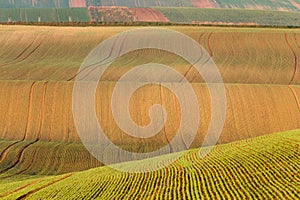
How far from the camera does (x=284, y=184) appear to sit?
729 inches

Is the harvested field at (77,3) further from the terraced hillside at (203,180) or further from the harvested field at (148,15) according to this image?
the terraced hillside at (203,180)

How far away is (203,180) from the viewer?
68.7ft

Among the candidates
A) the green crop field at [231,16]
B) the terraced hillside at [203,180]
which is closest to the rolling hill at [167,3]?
the green crop field at [231,16]

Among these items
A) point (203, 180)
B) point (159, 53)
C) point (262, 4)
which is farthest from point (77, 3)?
point (203, 180)

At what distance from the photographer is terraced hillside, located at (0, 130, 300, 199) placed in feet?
60.5

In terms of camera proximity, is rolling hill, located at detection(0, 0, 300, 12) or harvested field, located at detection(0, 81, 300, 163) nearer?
harvested field, located at detection(0, 81, 300, 163)

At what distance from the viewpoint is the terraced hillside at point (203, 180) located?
60.5 feet

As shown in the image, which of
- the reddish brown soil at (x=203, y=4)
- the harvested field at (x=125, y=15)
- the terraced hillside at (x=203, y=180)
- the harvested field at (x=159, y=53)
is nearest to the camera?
the terraced hillside at (x=203, y=180)

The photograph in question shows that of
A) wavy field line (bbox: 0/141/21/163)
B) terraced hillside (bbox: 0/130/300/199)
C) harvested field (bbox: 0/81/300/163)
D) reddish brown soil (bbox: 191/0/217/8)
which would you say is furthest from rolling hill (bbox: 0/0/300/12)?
terraced hillside (bbox: 0/130/300/199)

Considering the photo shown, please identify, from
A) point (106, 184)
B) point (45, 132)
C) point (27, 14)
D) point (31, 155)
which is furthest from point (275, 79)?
point (27, 14)

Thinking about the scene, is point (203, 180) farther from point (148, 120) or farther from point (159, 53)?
point (159, 53)

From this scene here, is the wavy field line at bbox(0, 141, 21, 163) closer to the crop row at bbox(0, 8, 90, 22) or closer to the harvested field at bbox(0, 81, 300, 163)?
the harvested field at bbox(0, 81, 300, 163)

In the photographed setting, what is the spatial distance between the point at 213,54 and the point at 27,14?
132 ft

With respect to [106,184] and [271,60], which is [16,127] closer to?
[106,184]
